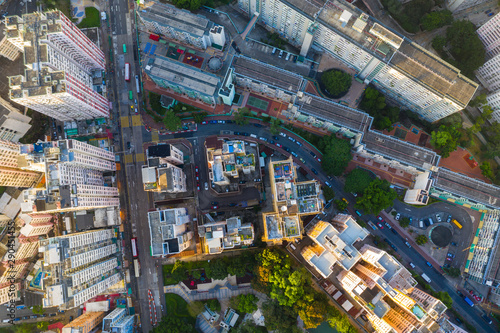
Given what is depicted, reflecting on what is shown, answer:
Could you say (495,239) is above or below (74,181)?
below

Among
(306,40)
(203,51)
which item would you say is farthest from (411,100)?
(203,51)

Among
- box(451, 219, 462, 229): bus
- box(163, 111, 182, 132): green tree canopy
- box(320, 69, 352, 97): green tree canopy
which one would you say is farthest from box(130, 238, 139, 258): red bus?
box(451, 219, 462, 229): bus

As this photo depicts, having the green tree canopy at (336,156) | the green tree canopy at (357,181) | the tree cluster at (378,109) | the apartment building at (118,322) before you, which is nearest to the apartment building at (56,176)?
the apartment building at (118,322)

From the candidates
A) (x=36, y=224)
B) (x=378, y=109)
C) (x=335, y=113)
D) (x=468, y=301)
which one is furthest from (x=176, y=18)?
(x=468, y=301)

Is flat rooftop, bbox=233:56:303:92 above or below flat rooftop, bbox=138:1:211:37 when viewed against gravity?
below

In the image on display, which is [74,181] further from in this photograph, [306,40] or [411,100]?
[411,100]

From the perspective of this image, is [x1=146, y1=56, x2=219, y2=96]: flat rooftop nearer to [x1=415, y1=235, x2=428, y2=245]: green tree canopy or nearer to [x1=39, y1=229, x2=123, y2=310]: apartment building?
[x1=39, y1=229, x2=123, y2=310]: apartment building
